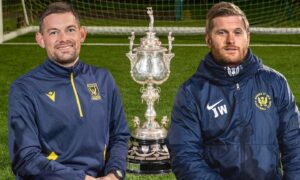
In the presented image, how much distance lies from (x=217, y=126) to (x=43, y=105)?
61 cm

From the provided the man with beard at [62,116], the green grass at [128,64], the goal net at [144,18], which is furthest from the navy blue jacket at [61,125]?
the goal net at [144,18]

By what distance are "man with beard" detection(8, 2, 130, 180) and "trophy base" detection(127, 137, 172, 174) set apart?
33.6 inches

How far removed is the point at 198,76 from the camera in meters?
2.12

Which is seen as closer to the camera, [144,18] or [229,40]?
[229,40]

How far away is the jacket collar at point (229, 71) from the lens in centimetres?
205

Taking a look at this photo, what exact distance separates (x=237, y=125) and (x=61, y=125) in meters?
0.62

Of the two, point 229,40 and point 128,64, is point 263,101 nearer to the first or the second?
point 229,40

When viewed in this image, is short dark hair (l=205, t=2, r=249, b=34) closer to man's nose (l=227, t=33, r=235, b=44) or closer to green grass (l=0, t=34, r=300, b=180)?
man's nose (l=227, t=33, r=235, b=44)

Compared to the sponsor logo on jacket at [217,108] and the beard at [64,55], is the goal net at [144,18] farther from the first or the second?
the sponsor logo on jacket at [217,108]

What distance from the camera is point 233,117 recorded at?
80.7 inches

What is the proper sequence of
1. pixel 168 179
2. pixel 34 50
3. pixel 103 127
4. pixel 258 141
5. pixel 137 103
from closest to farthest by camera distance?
1. pixel 258 141
2. pixel 103 127
3. pixel 168 179
4. pixel 137 103
5. pixel 34 50

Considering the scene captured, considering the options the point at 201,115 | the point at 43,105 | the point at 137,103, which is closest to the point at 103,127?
the point at 43,105

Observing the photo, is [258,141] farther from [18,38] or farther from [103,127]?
[18,38]

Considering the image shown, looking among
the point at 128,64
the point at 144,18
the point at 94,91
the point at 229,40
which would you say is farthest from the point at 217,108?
the point at 144,18
